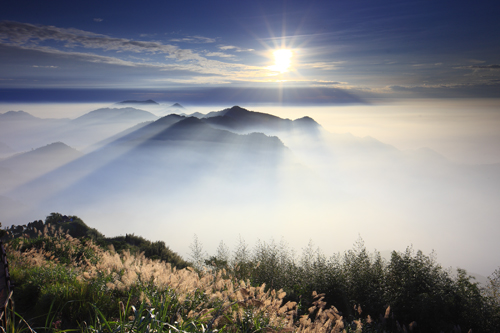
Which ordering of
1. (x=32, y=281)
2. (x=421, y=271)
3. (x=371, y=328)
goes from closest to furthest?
(x=32, y=281) → (x=371, y=328) → (x=421, y=271)

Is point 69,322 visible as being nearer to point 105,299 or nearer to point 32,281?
point 105,299

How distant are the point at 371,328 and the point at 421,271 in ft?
10.7

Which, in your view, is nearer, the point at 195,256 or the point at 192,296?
the point at 192,296

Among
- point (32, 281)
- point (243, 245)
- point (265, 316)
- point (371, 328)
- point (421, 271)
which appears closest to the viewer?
point (265, 316)

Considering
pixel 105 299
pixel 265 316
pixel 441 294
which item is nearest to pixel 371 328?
pixel 441 294

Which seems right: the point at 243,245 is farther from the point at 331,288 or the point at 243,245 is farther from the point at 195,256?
the point at 331,288

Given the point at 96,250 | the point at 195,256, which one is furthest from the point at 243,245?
the point at 96,250

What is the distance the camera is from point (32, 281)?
5395 mm

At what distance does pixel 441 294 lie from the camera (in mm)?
8375

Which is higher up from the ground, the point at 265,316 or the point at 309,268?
the point at 265,316

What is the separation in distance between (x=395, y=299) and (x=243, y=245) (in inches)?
339

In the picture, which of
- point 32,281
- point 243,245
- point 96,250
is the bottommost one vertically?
point 243,245

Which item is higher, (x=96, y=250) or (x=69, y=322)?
(x=69, y=322)

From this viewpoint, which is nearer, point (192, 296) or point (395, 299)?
point (192, 296)
